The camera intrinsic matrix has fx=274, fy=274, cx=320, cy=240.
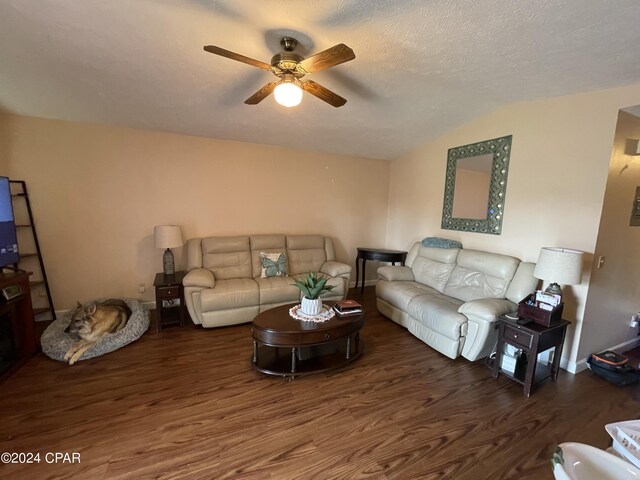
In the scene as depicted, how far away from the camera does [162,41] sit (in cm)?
201

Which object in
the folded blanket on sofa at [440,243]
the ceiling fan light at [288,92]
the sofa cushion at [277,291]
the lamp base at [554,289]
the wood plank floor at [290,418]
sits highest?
the ceiling fan light at [288,92]

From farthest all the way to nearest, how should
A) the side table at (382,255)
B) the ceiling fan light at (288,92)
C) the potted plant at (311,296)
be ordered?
the side table at (382,255), the potted plant at (311,296), the ceiling fan light at (288,92)

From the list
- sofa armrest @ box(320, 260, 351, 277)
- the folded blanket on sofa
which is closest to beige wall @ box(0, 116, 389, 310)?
sofa armrest @ box(320, 260, 351, 277)

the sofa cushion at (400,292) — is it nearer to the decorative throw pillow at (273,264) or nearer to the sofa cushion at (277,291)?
the sofa cushion at (277,291)

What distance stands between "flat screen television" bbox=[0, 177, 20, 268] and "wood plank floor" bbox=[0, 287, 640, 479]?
95cm

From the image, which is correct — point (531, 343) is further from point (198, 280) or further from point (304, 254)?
point (198, 280)

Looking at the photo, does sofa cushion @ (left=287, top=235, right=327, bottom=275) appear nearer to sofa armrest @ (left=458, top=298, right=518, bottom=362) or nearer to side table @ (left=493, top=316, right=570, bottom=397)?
sofa armrest @ (left=458, top=298, right=518, bottom=362)

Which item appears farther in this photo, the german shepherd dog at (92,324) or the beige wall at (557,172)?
the german shepherd dog at (92,324)

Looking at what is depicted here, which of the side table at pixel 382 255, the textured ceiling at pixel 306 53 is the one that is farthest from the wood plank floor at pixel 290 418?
the textured ceiling at pixel 306 53

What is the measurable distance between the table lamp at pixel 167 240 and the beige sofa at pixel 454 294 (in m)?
2.62

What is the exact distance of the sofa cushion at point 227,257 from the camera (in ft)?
11.8

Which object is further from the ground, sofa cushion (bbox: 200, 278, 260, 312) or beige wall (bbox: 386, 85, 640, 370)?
beige wall (bbox: 386, 85, 640, 370)

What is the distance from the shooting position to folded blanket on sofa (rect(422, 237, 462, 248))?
3.58 metres

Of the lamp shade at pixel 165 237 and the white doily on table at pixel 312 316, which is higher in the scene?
the lamp shade at pixel 165 237
